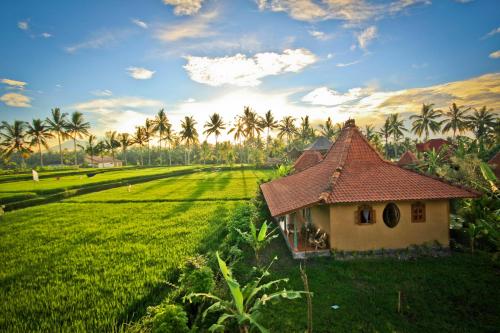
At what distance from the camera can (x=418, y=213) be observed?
9.21 metres

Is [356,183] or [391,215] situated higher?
[356,183]

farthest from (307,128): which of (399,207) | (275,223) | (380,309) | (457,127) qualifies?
(380,309)

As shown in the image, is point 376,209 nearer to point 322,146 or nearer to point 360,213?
point 360,213

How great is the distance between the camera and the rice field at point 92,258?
607 cm

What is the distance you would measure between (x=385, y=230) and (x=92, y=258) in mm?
10256

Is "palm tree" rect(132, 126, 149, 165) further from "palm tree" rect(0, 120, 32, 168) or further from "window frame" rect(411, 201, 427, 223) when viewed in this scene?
"window frame" rect(411, 201, 427, 223)

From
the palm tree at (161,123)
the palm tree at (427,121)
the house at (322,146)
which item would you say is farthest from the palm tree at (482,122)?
the palm tree at (161,123)

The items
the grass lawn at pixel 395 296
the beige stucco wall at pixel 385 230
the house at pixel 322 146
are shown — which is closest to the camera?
the grass lawn at pixel 395 296

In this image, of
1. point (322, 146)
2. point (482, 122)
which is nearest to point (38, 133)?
point (322, 146)

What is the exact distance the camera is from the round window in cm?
916

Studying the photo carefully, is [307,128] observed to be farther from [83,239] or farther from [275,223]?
[83,239]

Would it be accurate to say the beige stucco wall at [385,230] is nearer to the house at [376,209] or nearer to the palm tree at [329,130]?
the house at [376,209]

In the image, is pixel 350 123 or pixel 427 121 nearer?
pixel 350 123

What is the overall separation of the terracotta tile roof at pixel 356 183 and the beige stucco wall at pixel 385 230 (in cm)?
47
